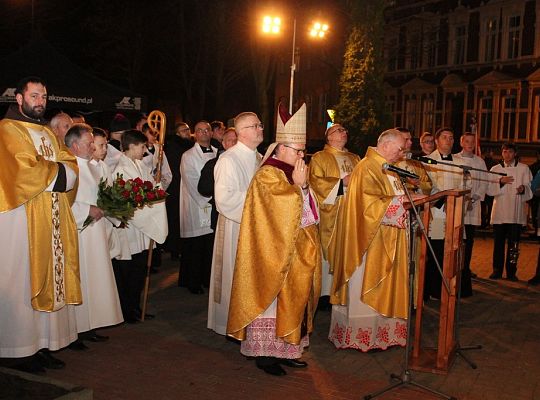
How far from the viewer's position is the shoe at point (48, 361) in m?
6.24

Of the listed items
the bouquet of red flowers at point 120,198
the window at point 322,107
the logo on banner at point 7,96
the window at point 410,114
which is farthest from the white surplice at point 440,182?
the window at point 322,107

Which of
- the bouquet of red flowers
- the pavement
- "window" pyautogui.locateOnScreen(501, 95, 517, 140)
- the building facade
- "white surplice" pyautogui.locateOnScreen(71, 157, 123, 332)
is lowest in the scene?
the pavement

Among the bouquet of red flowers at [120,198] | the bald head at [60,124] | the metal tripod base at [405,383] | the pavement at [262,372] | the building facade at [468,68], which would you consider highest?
the building facade at [468,68]

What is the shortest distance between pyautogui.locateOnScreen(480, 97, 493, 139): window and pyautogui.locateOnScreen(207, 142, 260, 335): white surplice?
25.1 metres

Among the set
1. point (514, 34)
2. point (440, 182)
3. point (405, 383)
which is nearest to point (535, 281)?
point (440, 182)

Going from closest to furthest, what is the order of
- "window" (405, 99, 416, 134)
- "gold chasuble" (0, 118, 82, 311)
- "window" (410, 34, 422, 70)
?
1. "gold chasuble" (0, 118, 82, 311)
2. "window" (410, 34, 422, 70)
3. "window" (405, 99, 416, 134)

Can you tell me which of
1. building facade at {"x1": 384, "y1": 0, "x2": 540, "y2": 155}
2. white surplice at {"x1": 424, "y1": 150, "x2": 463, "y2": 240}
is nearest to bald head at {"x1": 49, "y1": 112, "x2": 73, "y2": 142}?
white surplice at {"x1": 424, "y1": 150, "x2": 463, "y2": 240}

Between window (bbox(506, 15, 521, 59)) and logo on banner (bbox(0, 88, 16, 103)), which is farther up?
window (bbox(506, 15, 521, 59))

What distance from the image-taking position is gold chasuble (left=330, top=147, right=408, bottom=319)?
6.93 metres

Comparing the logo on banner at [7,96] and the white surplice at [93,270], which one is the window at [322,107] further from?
the white surplice at [93,270]

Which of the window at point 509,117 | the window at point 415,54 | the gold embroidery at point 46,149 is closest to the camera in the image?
the gold embroidery at point 46,149

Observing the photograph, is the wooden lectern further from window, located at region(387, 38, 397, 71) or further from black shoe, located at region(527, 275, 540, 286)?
window, located at region(387, 38, 397, 71)

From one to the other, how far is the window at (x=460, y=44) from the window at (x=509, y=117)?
3.23 m

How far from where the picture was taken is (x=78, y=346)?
686cm
